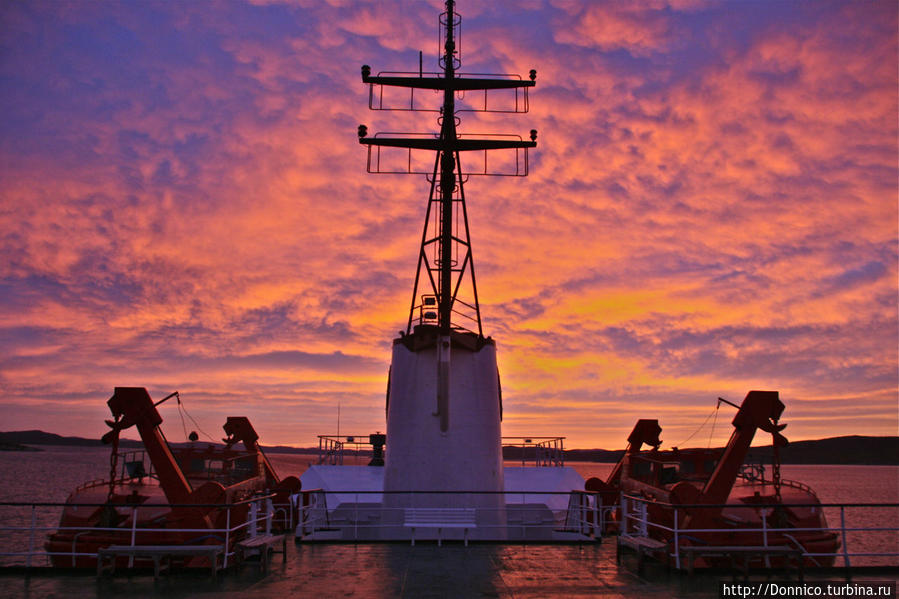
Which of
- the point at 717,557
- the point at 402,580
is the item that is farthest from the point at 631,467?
the point at 402,580

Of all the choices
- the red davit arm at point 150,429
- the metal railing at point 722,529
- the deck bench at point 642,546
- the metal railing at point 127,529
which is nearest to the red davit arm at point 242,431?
the metal railing at point 127,529

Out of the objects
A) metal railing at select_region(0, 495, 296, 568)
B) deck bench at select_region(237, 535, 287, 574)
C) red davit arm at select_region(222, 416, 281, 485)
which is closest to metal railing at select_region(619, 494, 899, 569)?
deck bench at select_region(237, 535, 287, 574)

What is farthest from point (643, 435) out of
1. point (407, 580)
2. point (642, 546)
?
point (407, 580)

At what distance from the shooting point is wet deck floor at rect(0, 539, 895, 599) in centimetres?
1115

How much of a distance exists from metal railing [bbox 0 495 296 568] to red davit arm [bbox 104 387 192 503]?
0.67 metres

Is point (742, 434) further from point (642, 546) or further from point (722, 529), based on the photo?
point (642, 546)

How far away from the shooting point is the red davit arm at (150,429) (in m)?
15.7

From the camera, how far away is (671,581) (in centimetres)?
1220

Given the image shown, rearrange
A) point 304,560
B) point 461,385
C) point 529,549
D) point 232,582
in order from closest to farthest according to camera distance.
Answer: point 232,582 < point 304,560 < point 529,549 < point 461,385

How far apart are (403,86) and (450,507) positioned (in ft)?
41.3

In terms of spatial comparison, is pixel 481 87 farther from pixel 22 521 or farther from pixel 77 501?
pixel 22 521

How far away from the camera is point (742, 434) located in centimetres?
1570

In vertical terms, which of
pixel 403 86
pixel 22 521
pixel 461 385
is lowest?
pixel 22 521

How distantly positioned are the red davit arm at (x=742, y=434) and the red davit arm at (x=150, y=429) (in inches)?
468
